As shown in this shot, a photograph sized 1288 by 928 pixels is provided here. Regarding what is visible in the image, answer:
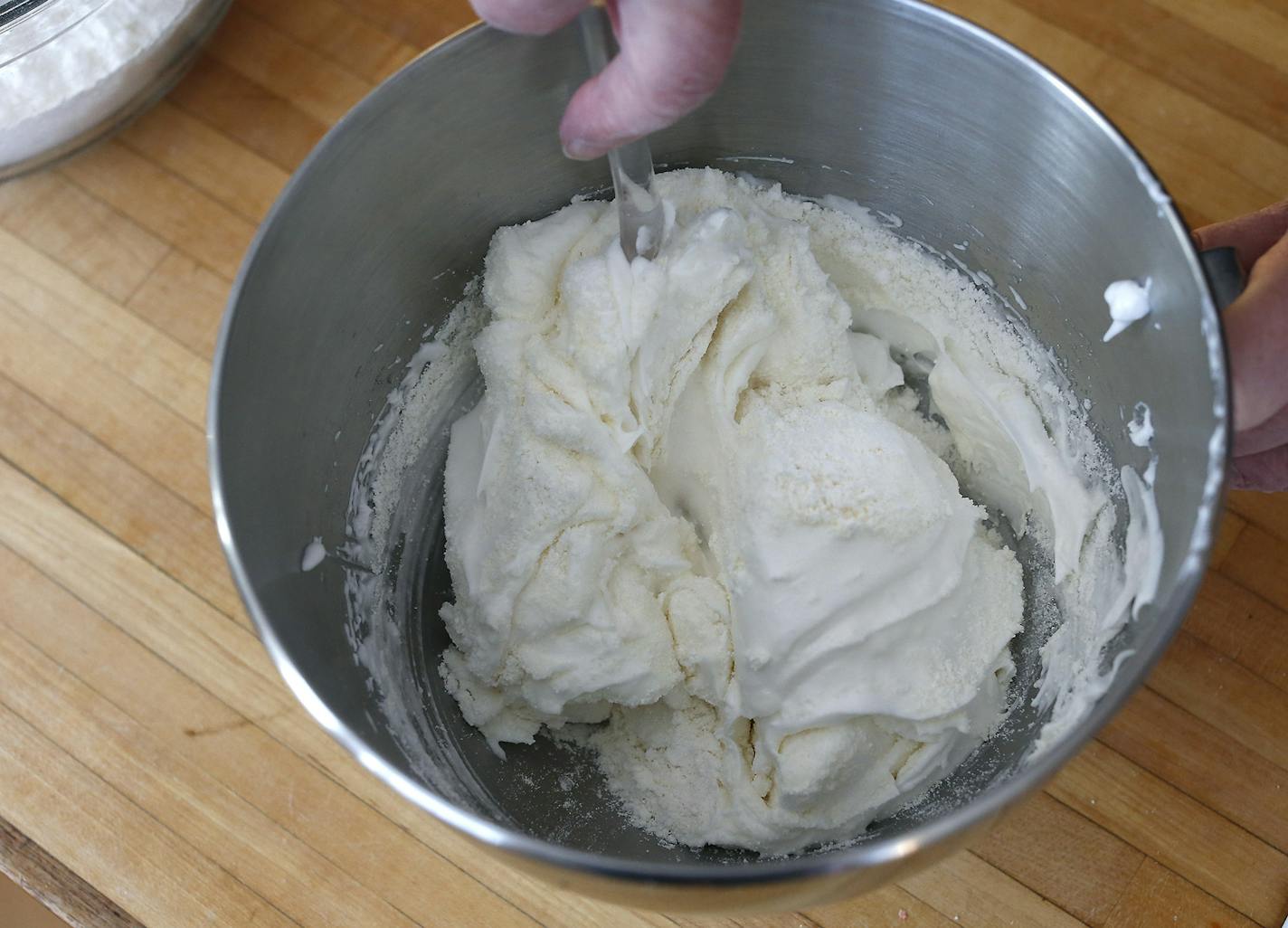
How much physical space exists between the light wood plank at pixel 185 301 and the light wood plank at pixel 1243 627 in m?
0.95

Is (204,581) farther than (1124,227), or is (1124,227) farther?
(204,581)

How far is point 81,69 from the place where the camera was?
111 centimetres

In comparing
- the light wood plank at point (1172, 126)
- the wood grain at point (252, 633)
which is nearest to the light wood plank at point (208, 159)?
the wood grain at point (252, 633)

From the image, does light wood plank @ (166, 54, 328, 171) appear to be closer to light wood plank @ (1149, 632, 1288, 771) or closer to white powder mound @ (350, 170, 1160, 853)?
white powder mound @ (350, 170, 1160, 853)

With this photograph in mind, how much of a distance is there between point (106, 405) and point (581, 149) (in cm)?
61

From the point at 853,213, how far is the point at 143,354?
2.26 ft

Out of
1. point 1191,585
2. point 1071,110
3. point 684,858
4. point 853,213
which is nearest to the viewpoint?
Result: point 1191,585

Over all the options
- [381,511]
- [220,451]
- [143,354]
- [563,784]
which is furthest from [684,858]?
[143,354]

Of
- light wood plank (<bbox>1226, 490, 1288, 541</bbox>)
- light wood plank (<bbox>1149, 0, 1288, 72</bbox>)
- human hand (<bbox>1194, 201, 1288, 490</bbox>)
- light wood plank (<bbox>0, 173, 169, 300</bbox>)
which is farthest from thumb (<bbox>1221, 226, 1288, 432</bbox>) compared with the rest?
light wood plank (<bbox>0, 173, 169, 300</bbox>)

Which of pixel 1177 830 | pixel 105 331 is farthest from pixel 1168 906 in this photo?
pixel 105 331

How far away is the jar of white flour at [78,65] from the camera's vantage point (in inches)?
42.8

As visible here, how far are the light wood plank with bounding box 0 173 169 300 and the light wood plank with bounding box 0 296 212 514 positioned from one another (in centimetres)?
7

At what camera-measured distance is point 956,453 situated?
108 centimetres

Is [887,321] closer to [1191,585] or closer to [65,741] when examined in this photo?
[1191,585]
